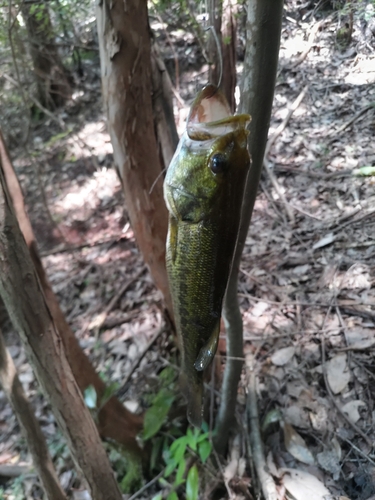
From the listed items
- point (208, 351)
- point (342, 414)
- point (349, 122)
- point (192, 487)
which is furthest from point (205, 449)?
point (349, 122)

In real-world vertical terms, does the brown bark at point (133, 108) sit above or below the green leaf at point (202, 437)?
above

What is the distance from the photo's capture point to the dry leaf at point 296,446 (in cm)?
248

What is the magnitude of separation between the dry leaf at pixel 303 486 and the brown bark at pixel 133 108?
5.32 feet

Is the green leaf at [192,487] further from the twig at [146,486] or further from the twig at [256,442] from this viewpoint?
the twig at [146,486]

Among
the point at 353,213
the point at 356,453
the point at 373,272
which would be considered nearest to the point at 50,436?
the point at 356,453

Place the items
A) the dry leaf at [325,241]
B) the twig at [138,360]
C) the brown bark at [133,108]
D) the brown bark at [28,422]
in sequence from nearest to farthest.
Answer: the brown bark at [28,422]
the brown bark at [133,108]
the twig at [138,360]
the dry leaf at [325,241]

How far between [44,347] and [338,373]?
2.03 meters

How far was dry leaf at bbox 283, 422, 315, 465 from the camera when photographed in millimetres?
2480

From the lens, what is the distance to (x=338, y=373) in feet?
8.91

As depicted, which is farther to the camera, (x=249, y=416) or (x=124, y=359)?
(x=124, y=359)

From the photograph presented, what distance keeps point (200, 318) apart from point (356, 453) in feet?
5.40

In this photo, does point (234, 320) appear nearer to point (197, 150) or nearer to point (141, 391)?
point (197, 150)

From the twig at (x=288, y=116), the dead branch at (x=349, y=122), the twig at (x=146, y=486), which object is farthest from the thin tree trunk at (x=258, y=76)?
the twig at (x=288, y=116)

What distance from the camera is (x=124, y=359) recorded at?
3.67 metres
